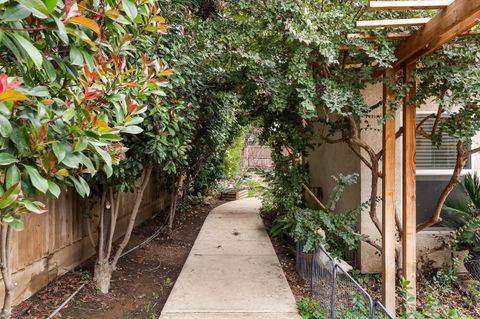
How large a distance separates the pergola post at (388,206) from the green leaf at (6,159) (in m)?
3.55

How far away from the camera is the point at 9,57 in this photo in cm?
144

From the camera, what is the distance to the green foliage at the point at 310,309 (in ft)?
11.8

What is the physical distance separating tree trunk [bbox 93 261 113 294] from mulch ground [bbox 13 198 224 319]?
67mm

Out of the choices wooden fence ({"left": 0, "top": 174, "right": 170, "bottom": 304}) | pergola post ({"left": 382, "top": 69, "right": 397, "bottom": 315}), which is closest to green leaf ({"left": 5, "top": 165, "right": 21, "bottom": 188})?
wooden fence ({"left": 0, "top": 174, "right": 170, "bottom": 304})

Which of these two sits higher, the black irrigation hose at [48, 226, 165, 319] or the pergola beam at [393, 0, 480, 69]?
the pergola beam at [393, 0, 480, 69]

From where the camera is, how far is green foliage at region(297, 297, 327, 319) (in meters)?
3.58

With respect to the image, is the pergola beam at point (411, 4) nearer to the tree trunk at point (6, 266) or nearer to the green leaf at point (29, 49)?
the green leaf at point (29, 49)

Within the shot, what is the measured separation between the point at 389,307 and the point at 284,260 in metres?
2.23

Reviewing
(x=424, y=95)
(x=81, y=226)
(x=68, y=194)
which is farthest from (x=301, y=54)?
(x=81, y=226)

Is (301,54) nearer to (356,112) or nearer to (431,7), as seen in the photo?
(356,112)

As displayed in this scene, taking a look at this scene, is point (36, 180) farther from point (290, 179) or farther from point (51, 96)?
point (290, 179)

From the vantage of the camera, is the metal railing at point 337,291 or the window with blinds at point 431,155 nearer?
the metal railing at point 337,291

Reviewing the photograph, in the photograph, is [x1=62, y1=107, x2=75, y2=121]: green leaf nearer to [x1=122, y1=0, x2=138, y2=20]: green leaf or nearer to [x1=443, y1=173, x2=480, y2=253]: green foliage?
[x1=122, y1=0, x2=138, y2=20]: green leaf

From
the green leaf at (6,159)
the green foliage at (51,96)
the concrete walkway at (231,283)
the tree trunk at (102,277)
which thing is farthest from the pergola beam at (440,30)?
the tree trunk at (102,277)
